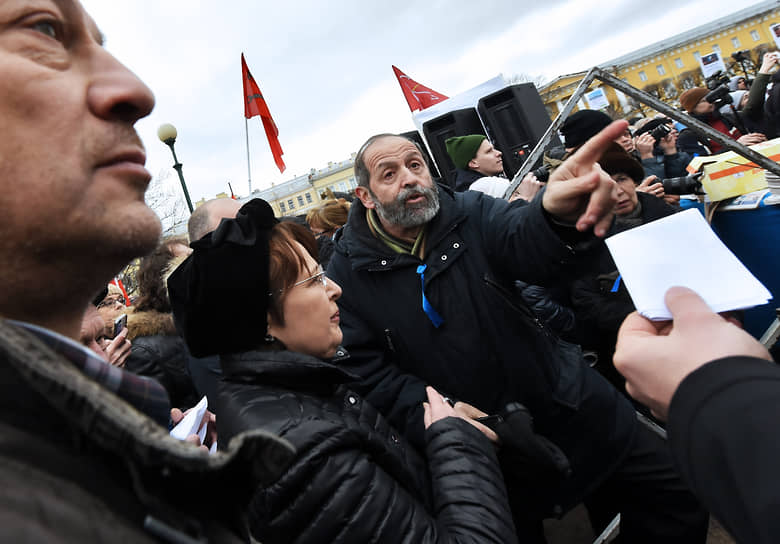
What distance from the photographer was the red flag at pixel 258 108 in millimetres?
8344

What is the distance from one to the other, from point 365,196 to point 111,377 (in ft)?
7.01

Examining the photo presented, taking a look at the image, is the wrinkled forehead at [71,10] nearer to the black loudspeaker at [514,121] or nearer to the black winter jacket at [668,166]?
the black winter jacket at [668,166]

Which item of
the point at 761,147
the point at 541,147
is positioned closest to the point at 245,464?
the point at 541,147

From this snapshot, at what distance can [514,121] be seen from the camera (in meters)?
7.58

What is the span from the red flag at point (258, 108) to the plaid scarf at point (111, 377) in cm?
810

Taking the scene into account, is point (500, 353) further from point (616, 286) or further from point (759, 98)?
point (759, 98)

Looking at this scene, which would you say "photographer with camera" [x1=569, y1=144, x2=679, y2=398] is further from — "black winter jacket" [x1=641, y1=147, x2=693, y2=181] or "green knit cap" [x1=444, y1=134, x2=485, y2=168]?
"black winter jacket" [x1=641, y1=147, x2=693, y2=181]

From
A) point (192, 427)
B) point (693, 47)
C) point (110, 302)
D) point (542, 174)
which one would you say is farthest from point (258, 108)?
point (693, 47)

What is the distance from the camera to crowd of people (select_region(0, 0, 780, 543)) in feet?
1.76

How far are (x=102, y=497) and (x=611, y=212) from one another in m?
1.64

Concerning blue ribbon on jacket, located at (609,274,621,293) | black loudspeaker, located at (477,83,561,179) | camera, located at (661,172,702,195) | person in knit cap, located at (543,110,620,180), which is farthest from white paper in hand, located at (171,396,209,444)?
black loudspeaker, located at (477,83,561,179)

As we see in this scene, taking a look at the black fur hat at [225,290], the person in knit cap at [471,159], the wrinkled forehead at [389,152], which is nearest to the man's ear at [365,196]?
the wrinkled forehead at [389,152]

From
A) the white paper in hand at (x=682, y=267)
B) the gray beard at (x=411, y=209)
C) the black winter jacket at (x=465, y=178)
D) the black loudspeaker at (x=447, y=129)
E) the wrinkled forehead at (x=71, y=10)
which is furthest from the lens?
the black loudspeaker at (x=447, y=129)

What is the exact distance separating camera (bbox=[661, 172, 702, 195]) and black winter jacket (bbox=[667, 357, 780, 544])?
11.4 feet
